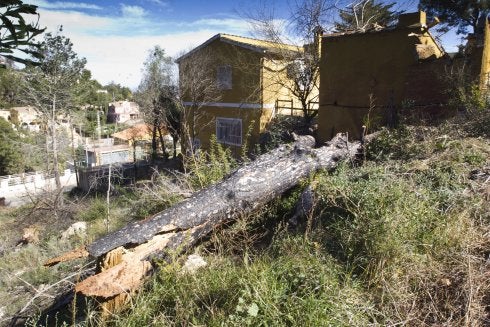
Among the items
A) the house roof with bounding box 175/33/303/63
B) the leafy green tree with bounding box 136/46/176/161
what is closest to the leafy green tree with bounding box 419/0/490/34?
the house roof with bounding box 175/33/303/63

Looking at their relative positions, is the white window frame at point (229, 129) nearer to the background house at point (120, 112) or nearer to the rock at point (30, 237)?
the rock at point (30, 237)

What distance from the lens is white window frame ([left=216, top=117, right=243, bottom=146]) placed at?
15723mm

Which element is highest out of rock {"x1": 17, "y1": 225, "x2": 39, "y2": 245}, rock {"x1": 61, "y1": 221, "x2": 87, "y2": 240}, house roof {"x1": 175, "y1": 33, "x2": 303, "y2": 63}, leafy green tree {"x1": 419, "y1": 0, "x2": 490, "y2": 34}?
leafy green tree {"x1": 419, "y1": 0, "x2": 490, "y2": 34}

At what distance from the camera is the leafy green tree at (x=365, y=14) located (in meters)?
12.8

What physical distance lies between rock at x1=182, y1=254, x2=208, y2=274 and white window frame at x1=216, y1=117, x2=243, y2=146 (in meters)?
11.9

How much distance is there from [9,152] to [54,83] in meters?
12.2

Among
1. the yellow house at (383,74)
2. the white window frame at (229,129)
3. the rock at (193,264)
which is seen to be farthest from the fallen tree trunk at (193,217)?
the white window frame at (229,129)

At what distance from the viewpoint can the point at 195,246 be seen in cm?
432

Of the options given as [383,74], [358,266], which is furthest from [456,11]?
[358,266]

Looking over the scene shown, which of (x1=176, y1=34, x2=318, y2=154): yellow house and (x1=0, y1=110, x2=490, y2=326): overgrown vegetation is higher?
(x1=176, y1=34, x2=318, y2=154): yellow house

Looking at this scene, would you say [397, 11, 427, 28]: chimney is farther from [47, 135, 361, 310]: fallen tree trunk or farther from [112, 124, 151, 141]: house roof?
[112, 124, 151, 141]: house roof

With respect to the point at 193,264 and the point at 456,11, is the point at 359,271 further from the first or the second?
the point at 456,11

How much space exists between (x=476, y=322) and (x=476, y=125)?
187 inches

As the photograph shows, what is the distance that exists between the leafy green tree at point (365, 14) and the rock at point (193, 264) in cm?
1128
